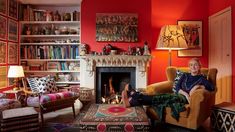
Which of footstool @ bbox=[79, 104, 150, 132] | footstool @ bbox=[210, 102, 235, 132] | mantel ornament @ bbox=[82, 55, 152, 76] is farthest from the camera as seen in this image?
mantel ornament @ bbox=[82, 55, 152, 76]

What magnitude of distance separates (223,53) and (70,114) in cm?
320

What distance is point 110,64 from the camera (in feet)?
15.7

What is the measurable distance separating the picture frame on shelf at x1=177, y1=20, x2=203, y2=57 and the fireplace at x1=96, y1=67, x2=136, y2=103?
1.29m

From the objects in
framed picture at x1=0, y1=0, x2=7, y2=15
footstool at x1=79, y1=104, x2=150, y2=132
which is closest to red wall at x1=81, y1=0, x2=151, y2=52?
framed picture at x1=0, y1=0, x2=7, y2=15

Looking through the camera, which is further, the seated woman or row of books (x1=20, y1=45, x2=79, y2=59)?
row of books (x1=20, y1=45, x2=79, y2=59)

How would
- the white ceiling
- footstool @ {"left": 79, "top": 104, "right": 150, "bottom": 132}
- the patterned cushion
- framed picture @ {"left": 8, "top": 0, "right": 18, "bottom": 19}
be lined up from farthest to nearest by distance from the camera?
the white ceiling < framed picture @ {"left": 8, "top": 0, "right": 18, "bottom": 19} < the patterned cushion < footstool @ {"left": 79, "top": 104, "right": 150, "bottom": 132}

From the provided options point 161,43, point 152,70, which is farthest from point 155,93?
point 152,70

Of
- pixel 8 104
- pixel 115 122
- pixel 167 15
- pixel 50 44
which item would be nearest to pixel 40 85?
pixel 8 104

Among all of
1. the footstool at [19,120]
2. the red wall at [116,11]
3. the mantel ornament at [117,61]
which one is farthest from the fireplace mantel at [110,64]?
the footstool at [19,120]

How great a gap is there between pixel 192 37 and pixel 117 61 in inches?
72.1

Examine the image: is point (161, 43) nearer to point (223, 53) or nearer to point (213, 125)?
point (223, 53)

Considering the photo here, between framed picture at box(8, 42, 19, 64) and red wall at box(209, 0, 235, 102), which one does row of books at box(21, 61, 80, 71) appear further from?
red wall at box(209, 0, 235, 102)

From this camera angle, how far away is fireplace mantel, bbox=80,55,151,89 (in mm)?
4684

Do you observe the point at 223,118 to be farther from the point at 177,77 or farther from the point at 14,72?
the point at 14,72
